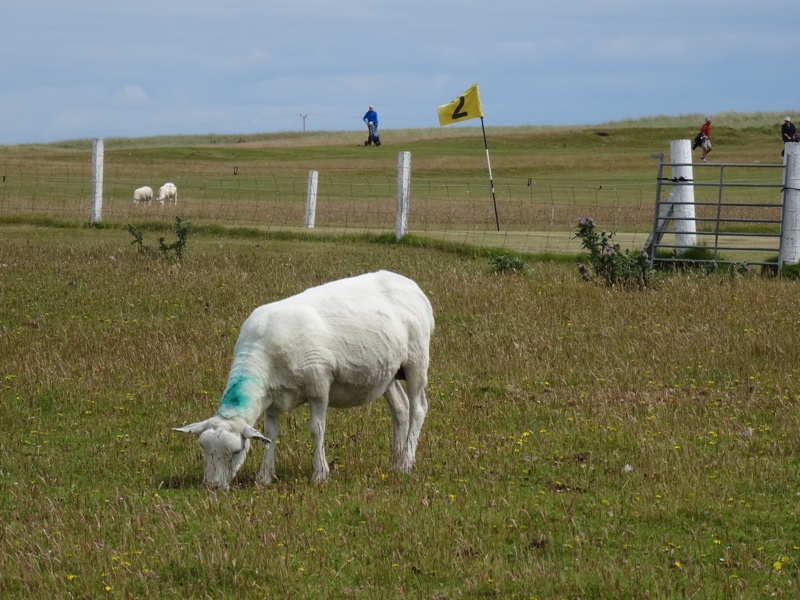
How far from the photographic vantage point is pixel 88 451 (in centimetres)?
855

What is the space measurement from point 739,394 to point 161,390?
4983 millimetres

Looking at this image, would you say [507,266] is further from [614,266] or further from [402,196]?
[402,196]

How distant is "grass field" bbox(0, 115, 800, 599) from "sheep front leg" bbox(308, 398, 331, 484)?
146mm

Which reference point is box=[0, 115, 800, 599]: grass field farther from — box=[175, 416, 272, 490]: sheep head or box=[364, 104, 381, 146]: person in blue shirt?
box=[364, 104, 381, 146]: person in blue shirt

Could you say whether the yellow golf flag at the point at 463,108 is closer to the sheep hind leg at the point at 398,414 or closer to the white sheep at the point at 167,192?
the white sheep at the point at 167,192

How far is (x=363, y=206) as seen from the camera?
1389 inches

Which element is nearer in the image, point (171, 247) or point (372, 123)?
point (171, 247)

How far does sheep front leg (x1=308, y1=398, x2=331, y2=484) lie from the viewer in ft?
24.9

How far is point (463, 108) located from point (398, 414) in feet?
67.0

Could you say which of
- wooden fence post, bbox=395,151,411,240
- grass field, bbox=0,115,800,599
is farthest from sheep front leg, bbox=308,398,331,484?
wooden fence post, bbox=395,151,411,240

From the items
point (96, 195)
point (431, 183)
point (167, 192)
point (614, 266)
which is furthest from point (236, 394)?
point (431, 183)

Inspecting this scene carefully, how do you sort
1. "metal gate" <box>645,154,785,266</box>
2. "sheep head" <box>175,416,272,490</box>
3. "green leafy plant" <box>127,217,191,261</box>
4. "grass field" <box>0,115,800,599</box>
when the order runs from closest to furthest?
"grass field" <box>0,115,800,599</box> < "sheep head" <box>175,416,272,490</box> < "green leafy plant" <box>127,217,191,261</box> < "metal gate" <box>645,154,785,266</box>

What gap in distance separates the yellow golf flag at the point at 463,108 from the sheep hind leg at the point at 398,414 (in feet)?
64.3

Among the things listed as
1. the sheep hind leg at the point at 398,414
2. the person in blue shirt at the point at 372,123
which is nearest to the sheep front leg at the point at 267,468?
the sheep hind leg at the point at 398,414
